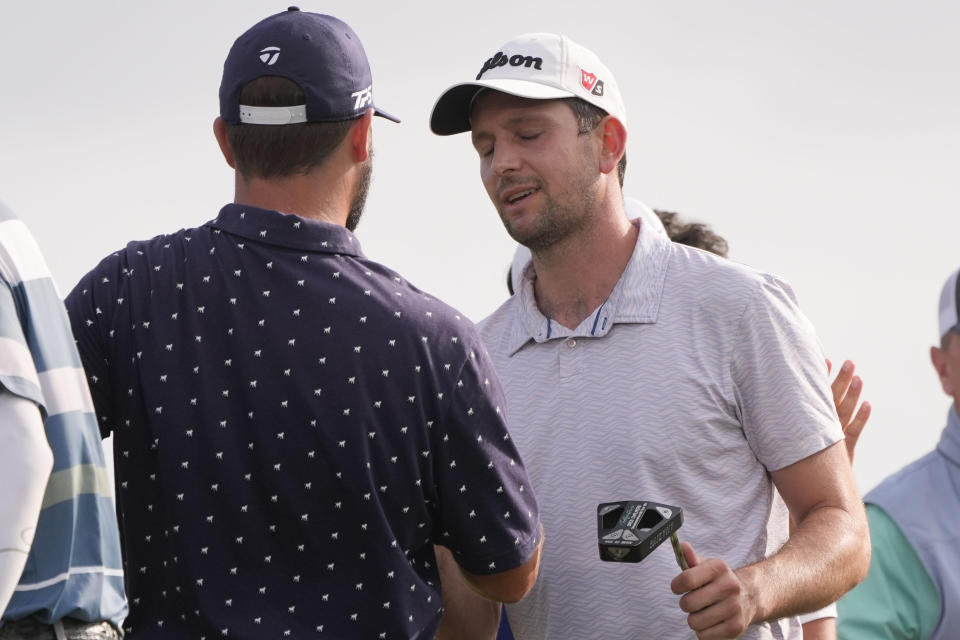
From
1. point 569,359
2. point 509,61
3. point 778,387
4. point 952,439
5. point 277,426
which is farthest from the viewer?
point 952,439

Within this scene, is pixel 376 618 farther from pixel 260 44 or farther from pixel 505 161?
pixel 505 161

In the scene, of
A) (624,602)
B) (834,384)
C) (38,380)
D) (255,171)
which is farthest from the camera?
(834,384)

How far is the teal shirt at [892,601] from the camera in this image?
4289mm

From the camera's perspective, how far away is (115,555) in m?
2.67

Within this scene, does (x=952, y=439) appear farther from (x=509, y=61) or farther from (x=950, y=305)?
(x=509, y=61)

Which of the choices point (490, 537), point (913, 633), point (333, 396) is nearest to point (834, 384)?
point (913, 633)

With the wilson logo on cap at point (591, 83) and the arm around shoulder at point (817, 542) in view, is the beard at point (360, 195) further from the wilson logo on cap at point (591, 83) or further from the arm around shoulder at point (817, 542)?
the wilson logo on cap at point (591, 83)

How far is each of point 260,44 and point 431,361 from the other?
0.80 meters

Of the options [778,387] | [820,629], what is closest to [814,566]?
[778,387]

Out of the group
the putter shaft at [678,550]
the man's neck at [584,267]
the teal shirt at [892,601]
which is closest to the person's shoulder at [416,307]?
the putter shaft at [678,550]

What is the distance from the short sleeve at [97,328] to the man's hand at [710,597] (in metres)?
1.38

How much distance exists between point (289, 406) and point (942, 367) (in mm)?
2510

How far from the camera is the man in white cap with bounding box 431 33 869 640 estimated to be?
391cm

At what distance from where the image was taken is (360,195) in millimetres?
3184
